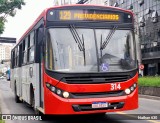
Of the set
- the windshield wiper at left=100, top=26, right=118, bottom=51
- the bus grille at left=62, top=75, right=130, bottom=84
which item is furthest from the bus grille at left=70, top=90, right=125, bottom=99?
the windshield wiper at left=100, top=26, right=118, bottom=51

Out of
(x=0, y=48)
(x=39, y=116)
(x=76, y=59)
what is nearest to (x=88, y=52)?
(x=76, y=59)

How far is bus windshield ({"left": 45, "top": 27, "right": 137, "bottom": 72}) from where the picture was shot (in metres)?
9.12

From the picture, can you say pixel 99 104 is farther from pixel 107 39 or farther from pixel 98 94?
pixel 107 39

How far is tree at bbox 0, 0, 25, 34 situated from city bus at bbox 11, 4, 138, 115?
10714 millimetres

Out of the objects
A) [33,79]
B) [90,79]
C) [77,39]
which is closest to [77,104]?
[90,79]

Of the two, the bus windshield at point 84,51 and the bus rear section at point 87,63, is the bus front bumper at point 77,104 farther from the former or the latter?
the bus windshield at point 84,51

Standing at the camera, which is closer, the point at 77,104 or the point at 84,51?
the point at 77,104

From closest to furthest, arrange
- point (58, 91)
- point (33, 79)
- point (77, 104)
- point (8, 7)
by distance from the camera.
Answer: point (77, 104) → point (58, 91) → point (33, 79) → point (8, 7)

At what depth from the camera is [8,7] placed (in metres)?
20.3

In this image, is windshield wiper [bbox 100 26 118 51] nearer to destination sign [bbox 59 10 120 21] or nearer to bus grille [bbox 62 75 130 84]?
destination sign [bbox 59 10 120 21]

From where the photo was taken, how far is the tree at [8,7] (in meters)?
20.0

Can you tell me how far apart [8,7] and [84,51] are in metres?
12.2

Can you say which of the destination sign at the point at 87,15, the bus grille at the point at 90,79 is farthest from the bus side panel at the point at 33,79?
the destination sign at the point at 87,15

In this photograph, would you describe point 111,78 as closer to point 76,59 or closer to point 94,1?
point 76,59
